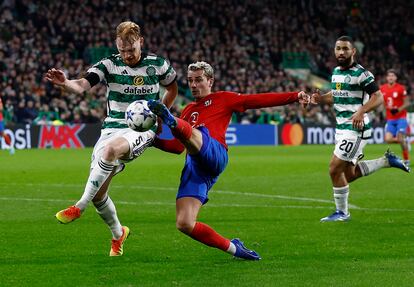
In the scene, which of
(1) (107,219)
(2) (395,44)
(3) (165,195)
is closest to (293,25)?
(2) (395,44)

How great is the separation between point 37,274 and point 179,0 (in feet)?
123

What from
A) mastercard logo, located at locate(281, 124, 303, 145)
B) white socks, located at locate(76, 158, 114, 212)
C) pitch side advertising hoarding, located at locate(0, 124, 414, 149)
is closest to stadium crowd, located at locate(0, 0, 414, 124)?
pitch side advertising hoarding, located at locate(0, 124, 414, 149)

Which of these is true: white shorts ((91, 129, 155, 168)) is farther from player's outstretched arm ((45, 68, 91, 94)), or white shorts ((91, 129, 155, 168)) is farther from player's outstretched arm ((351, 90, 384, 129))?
player's outstretched arm ((351, 90, 384, 129))

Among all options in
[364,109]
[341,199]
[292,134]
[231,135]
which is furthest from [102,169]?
[292,134]

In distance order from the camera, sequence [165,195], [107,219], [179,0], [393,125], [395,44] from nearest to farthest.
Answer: [107,219]
[165,195]
[393,125]
[179,0]
[395,44]

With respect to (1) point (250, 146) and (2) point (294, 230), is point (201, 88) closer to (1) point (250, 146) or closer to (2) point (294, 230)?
(2) point (294, 230)

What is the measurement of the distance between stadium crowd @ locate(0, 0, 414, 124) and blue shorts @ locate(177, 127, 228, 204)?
25.4 m

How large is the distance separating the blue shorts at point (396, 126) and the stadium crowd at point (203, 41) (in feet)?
43.9

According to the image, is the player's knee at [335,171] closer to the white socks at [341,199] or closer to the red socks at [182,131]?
the white socks at [341,199]

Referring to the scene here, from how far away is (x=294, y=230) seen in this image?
36.6 ft

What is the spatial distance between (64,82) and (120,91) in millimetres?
745

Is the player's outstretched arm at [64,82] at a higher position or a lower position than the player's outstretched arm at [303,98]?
higher

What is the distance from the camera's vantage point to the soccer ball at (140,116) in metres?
7.92

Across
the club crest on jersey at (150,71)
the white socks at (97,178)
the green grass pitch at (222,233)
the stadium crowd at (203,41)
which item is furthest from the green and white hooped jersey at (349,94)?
the stadium crowd at (203,41)
